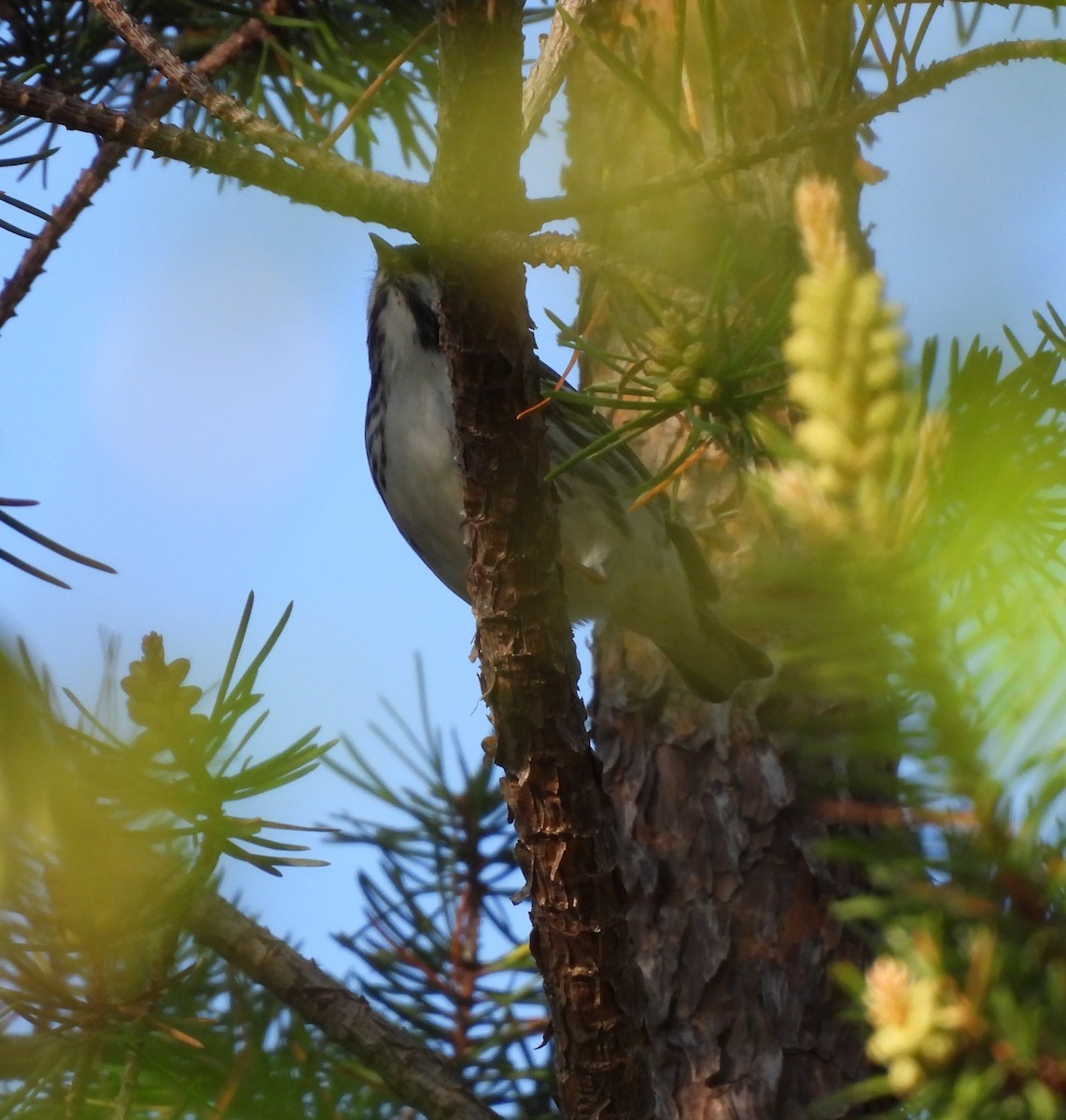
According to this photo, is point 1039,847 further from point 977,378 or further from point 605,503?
point 605,503

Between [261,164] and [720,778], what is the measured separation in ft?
5.67

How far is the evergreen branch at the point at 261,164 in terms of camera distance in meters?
1.03

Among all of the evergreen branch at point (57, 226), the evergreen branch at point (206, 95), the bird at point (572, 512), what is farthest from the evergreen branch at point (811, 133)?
the bird at point (572, 512)

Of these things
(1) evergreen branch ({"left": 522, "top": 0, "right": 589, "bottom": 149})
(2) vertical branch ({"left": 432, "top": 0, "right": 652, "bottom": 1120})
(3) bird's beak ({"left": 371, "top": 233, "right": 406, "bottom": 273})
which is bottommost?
(2) vertical branch ({"left": 432, "top": 0, "right": 652, "bottom": 1120})

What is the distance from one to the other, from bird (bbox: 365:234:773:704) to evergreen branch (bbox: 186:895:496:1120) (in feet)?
3.31

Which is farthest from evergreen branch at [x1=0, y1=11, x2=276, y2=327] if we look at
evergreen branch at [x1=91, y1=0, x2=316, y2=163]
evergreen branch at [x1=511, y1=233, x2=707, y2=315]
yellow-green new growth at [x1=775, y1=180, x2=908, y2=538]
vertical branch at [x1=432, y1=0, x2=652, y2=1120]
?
yellow-green new growth at [x1=775, y1=180, x2=908, y2=538]

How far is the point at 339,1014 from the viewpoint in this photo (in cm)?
166

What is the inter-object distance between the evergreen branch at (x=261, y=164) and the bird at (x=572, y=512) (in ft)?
4.51

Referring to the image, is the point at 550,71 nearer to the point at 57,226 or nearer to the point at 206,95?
the point at 206,95

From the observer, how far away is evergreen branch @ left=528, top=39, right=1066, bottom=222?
0.95 metres

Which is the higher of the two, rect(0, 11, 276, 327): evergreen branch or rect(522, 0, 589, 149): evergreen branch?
rect(0, 11, 276, 327): evergreen branch

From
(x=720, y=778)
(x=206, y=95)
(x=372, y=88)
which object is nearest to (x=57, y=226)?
(x=372, y=88)

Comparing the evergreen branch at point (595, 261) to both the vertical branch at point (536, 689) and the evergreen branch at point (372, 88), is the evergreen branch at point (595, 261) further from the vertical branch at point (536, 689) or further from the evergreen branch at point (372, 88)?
the evergreen branch at point (372, 88)

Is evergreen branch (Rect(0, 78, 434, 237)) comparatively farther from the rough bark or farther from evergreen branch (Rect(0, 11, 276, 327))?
the rough bark
